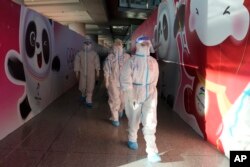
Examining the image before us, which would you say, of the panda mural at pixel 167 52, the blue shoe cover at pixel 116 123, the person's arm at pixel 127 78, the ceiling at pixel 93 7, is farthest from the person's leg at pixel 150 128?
the ceiling at pixel 93 7

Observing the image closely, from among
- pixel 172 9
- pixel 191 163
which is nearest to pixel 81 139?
pixel 191 163

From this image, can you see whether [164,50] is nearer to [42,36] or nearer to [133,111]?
[42,36]

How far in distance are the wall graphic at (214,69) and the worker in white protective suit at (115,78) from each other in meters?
1.36

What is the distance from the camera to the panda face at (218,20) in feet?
12.4

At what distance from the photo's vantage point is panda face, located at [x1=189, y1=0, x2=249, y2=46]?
3.77 m

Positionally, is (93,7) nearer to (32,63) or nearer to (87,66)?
(87,66)

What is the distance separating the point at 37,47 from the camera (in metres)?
6.66

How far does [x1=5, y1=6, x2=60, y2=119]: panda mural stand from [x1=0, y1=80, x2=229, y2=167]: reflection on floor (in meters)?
0.42

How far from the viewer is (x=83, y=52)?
744 centimetres

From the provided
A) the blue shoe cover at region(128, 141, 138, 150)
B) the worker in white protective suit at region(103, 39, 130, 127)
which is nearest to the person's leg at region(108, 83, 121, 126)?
the worker in white protective suit at region(103, 39, 130, 127)

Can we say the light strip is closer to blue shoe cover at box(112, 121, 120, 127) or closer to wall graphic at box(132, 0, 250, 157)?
wall graphic at box(132, 0, 250, 157)

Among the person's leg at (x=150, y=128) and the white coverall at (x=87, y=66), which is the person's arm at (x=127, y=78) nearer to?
the person's leg at (x=150, y=128)

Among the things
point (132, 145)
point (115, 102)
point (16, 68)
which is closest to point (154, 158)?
point (132, 145)

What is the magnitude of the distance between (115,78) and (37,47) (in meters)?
2.09
